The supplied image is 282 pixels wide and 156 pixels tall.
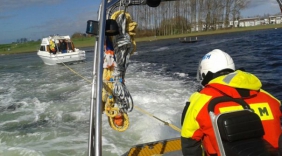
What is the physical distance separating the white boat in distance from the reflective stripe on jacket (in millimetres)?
19765

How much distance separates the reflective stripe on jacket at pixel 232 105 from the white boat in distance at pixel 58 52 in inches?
778

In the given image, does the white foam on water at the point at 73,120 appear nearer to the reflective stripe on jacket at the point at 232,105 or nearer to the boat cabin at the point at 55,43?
the reflective stripe on jacket at the point at 232,105

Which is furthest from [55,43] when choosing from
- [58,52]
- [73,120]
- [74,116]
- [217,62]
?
[217,62]

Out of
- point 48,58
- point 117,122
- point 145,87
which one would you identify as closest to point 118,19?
point 117,122

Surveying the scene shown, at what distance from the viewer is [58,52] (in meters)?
22.5

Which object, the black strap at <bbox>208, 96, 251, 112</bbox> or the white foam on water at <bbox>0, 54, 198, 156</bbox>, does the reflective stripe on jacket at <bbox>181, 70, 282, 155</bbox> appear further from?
the white foam on water at <bbox>0, 54, 198, 156</bbox>

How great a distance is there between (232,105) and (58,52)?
71.0ft

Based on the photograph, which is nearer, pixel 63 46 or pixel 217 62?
pixel 217 62

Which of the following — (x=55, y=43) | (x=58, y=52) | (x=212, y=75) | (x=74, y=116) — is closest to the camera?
(x=212, y=75)

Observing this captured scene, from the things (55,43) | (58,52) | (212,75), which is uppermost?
(55,43)

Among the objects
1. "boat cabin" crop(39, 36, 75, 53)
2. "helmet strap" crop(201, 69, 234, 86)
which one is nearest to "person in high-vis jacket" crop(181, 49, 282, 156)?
"helmet strap" crop(201, 69, 234, 86)

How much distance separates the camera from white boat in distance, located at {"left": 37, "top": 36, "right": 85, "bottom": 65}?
21.2 meters

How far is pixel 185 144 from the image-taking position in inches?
87.9

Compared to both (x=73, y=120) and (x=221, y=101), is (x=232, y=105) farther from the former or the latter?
(x=73, y=120)
